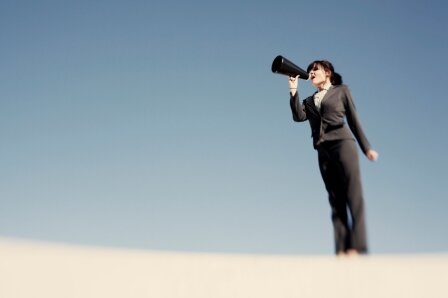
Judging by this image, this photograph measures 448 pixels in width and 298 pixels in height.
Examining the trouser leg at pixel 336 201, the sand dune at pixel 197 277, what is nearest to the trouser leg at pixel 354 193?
the trouser leg at pixel 336 201

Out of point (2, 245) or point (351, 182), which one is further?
point (351, 182)

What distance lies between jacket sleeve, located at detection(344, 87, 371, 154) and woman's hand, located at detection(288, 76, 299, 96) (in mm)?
442

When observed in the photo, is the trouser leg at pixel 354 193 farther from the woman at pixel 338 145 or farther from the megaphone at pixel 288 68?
the megaphone at pixel 288 68

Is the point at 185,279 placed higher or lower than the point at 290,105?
lower

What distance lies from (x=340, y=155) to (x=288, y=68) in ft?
3.29

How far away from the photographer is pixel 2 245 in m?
1.69

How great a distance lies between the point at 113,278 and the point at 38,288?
9.8 inches

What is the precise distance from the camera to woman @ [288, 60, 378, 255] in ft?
9.65

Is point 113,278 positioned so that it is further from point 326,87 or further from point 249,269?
point 326,87

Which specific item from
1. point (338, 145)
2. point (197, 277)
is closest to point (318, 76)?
point (338, 145)

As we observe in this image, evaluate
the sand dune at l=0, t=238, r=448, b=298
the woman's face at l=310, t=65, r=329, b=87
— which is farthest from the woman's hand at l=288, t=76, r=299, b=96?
the sand dune at l=0, t=238, r=448, b=298

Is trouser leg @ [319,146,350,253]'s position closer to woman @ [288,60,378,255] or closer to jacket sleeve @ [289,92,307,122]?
woman @ [288,60,378,255]

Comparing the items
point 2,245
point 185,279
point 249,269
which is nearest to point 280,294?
point 249,269

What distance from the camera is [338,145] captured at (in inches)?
126
